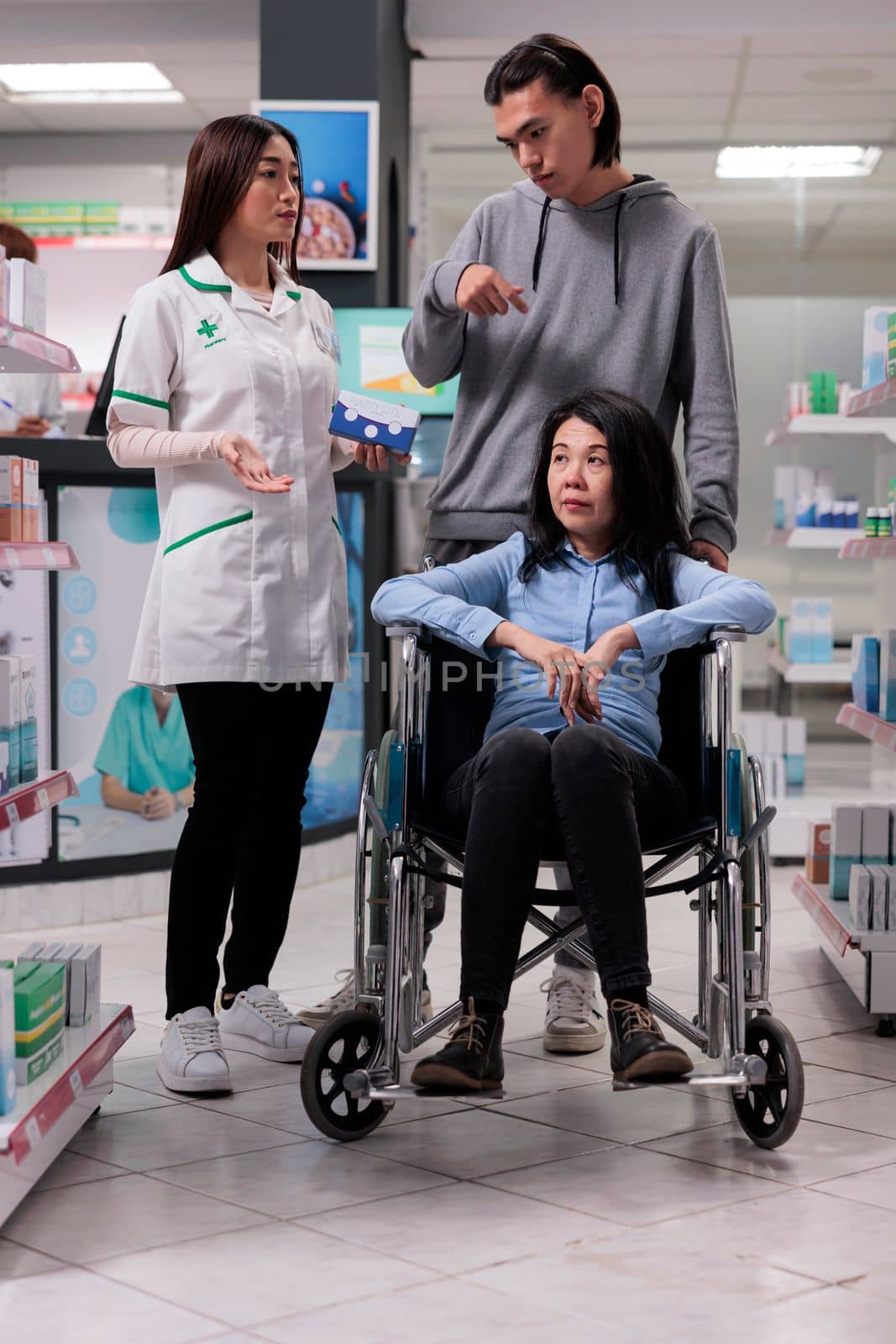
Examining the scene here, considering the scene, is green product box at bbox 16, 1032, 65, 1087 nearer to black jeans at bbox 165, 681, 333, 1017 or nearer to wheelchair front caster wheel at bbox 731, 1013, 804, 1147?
black jeans at bbox 165, 681, 333, 1017

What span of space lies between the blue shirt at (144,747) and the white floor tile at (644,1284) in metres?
2.23

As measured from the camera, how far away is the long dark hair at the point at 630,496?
2.27m

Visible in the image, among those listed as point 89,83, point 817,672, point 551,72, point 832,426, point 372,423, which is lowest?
point 817,672

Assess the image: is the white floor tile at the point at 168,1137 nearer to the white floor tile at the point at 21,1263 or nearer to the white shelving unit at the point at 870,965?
the white floor tile at the point at 21,1263

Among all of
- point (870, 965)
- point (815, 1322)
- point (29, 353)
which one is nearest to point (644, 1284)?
point (815, 1322)

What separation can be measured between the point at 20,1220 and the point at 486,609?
1.00m

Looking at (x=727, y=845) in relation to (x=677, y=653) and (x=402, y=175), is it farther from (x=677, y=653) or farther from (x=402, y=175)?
(x=402, y=175)

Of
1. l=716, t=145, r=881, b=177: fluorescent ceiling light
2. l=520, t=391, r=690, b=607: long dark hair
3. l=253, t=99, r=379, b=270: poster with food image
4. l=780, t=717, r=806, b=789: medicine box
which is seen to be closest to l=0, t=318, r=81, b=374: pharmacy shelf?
l=520, t=391, r=690, b=607: long dark hair

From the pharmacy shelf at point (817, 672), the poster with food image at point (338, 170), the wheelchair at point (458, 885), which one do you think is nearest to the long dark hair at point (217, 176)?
the wheelchair at point (458, 885)

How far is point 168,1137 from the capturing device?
216 centimetres

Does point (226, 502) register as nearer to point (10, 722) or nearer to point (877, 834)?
point (10, 722)

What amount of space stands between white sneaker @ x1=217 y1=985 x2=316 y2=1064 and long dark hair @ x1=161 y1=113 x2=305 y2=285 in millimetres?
1211

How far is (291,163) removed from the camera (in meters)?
2.42

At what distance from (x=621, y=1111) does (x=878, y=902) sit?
87 centimetres
